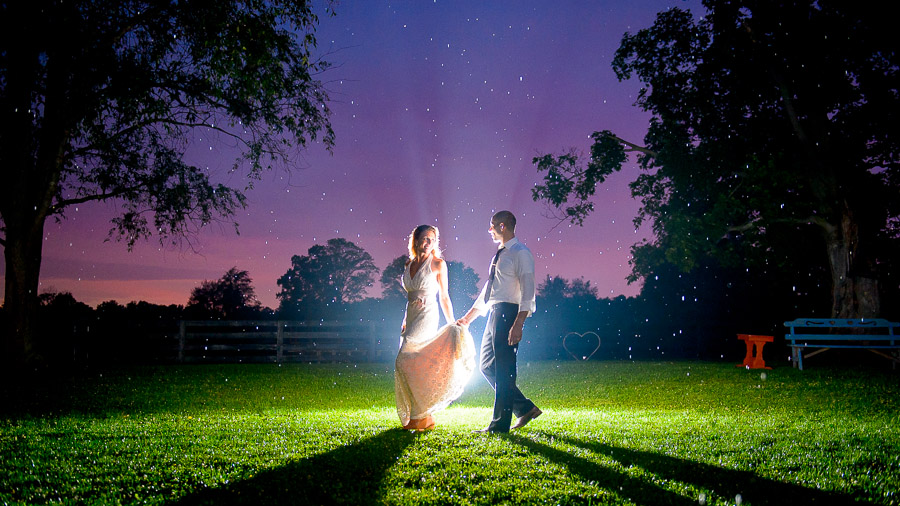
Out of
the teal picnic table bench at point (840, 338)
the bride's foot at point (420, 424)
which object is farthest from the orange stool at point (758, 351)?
the bride's foot at point (420, 424)

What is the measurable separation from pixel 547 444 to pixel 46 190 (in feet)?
45.3

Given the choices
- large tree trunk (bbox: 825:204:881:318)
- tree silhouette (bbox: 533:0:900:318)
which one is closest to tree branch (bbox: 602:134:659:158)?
tree silhouette (bbox: 533:0:900:318)

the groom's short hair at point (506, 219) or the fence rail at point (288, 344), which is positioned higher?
the groom's short hair at point (506, 219)

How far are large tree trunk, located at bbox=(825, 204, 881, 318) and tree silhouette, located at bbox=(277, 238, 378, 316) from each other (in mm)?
28823

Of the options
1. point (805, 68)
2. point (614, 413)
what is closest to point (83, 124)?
point (614, 413)

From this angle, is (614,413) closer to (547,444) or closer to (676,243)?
(547,444)

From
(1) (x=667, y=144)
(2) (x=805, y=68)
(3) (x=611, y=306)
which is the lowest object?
(3) (x=611, y=306)

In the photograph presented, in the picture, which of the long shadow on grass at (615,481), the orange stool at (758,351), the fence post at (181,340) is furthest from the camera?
the fence post at (181,340)

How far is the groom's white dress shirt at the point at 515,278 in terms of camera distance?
17.4ft

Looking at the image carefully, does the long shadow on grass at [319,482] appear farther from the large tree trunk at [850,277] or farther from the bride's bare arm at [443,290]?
the large tree trunk at [850,277]

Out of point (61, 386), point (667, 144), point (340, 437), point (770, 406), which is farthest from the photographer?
point (667, 144)

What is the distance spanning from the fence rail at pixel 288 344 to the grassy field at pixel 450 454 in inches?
356

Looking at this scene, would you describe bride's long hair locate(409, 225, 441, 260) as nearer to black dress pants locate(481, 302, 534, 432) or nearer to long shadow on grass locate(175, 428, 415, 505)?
black dress pants locate(481, 302, 534, 432)

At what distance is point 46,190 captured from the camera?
13750 millimetres
